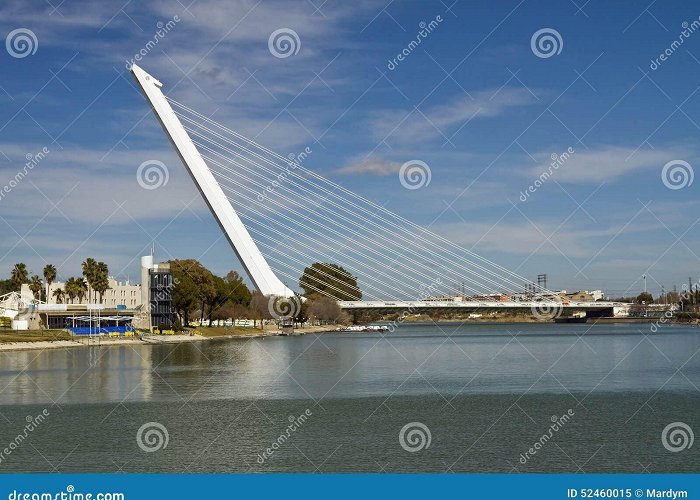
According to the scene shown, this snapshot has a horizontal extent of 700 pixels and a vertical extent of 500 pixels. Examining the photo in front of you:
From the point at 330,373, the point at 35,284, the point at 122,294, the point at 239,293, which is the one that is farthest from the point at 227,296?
the point at 330,373

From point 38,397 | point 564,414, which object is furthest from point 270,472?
point 38,397

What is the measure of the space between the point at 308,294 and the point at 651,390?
89.4 m

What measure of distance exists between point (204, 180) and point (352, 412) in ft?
114

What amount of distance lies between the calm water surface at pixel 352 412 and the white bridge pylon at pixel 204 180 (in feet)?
47.1

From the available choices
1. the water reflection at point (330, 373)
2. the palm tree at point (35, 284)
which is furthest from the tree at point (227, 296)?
the water reflection at point (330, 373)

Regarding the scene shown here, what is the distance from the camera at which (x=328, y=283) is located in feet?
410

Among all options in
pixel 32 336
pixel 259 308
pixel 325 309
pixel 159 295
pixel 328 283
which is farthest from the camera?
pixel 328 283

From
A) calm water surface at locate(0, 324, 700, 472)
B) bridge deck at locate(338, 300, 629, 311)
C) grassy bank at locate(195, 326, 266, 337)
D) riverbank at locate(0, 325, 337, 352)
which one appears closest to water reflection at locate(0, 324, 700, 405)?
calm water surface at locate(0, 324, 700, 472)

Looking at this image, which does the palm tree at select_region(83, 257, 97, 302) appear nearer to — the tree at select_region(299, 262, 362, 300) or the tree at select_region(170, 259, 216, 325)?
the tree at select_region(170, 259, 216, 325)

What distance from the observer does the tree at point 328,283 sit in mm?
115662

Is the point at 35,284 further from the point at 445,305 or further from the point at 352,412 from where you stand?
the point at 352,412

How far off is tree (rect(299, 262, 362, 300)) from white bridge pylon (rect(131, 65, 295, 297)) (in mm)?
45481

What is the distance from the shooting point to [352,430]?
23.1 metres

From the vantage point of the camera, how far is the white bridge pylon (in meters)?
57.3
